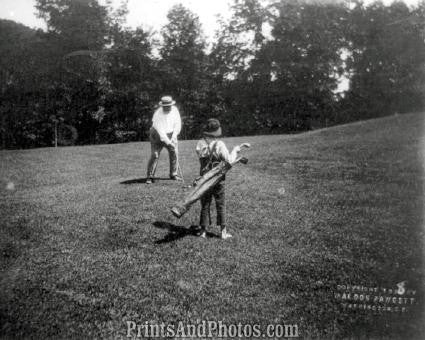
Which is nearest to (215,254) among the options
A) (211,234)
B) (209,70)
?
Result: (211,234)

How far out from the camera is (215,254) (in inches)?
315

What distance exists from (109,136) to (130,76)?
6378 millimetres

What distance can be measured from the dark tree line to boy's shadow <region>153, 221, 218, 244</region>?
24.2 meters

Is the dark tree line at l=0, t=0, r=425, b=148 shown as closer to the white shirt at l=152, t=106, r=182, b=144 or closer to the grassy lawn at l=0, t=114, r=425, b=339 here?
the white shirt at l=152, t=106, r=182, b=144

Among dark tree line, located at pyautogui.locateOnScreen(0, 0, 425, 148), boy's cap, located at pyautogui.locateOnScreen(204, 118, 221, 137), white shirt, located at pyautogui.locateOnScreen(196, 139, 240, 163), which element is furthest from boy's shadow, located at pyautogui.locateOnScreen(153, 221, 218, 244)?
dark tree line, located at pyautogui.locateOnScreen(0, 0, 425, 148)

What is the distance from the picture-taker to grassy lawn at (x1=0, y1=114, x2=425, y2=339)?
6.24 meters

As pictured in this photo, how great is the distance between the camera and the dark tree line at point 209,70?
118ft

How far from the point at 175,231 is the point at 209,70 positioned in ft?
127

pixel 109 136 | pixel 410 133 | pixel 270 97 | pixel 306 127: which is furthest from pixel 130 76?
pixel 410 133

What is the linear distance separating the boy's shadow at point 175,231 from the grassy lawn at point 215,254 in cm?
5

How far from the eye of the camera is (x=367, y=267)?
7660mm

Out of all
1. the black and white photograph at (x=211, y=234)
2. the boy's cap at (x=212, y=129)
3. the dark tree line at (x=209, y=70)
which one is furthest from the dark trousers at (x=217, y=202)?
the dark tree line at (x=209, y=70)

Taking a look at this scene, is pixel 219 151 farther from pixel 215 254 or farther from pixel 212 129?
pixel 215 254

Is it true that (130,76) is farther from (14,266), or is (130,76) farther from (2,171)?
(14,266)
